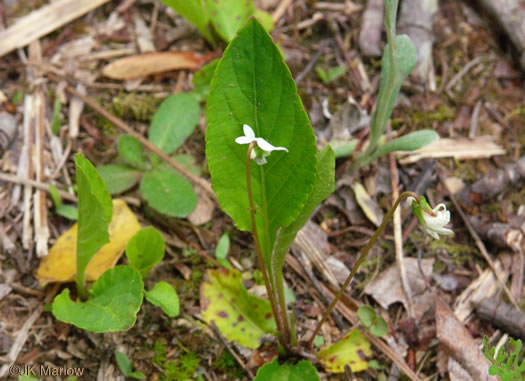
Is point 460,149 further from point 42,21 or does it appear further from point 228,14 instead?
point 42,21

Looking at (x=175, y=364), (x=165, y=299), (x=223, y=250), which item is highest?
(x=165, y=299)

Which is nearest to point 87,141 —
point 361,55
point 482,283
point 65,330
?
point 65,330

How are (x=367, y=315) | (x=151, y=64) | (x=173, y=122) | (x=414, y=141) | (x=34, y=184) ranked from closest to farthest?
(x=367, y=315)
(x=414, y=141)
(x=34, y=184)
(x=173, y=122)
(x=151, y=64)

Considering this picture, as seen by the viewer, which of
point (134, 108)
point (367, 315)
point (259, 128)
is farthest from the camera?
point (134, 108)

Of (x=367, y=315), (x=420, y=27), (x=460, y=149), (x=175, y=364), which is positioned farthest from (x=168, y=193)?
(x=420, y=27)

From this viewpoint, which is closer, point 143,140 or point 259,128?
point 259,128

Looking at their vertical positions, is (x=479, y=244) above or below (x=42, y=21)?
below

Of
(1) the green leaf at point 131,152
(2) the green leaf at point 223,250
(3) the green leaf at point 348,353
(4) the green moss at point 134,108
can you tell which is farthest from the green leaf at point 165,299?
(4) the green moss at point 134,108
